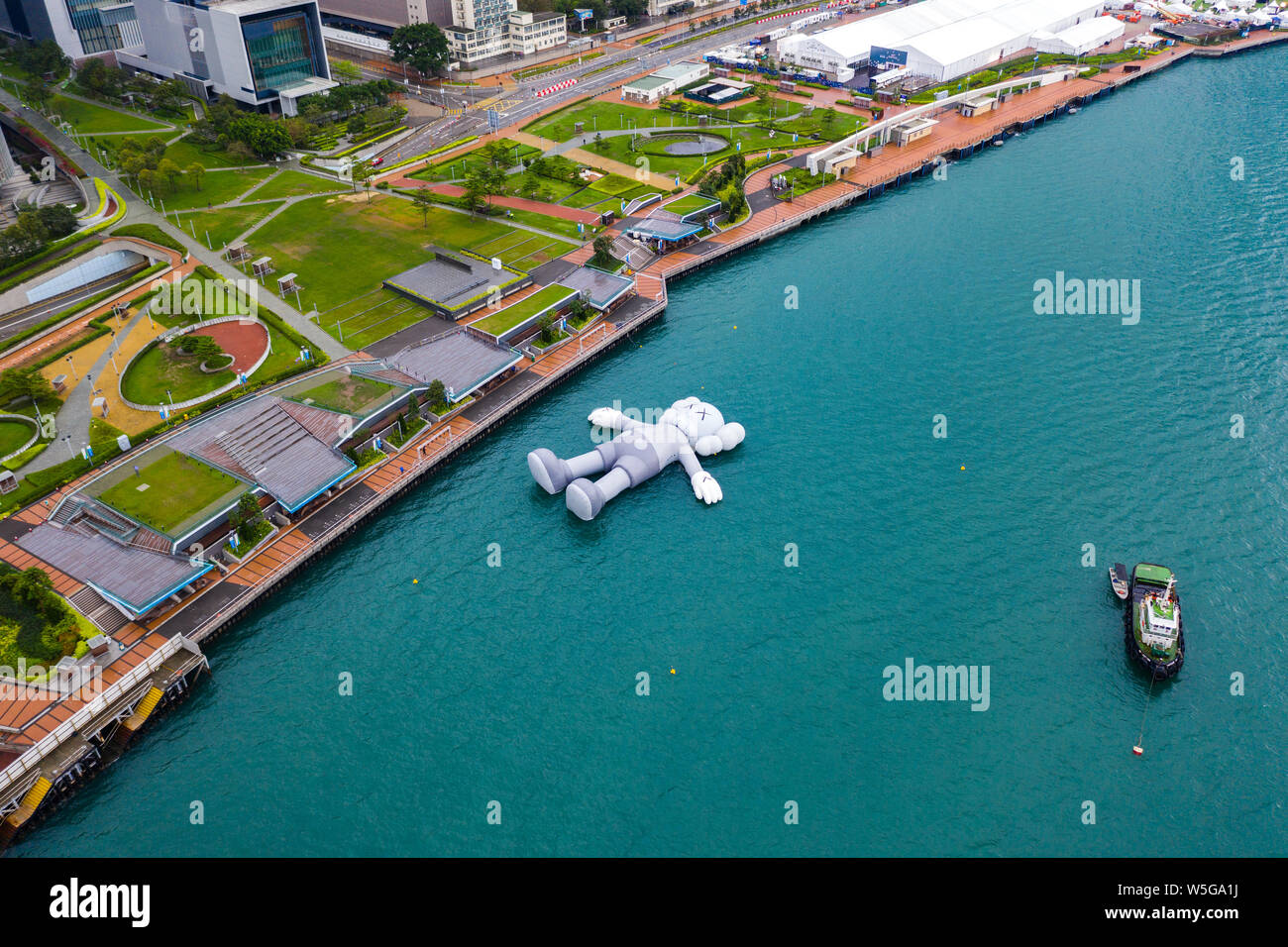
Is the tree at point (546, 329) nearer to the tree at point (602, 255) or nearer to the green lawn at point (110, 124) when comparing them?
the tree at point (602, 255)

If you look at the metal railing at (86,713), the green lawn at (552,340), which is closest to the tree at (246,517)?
the metal railing at (86,713)

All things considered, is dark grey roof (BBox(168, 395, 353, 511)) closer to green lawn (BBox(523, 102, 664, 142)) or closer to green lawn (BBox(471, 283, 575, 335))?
green lawn (BBox(471, 283, 575, 335))

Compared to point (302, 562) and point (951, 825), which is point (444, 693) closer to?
point (302, 562)

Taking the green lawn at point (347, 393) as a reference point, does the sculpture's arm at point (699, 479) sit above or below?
below

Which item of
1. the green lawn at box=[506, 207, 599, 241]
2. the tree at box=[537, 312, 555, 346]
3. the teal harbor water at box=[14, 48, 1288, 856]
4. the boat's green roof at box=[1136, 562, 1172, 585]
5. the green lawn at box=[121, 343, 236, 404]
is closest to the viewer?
the teal harbor water at box=[14, 48, 1288, 856]

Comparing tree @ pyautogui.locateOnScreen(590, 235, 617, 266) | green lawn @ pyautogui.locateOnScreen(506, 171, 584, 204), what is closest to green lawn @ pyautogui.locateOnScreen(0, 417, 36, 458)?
tree @ pyautogui.locateOnScreen(590, 235, 617, 266)

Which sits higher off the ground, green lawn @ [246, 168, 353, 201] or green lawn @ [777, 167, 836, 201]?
green lawn @ [246, 168, 353, 201]
